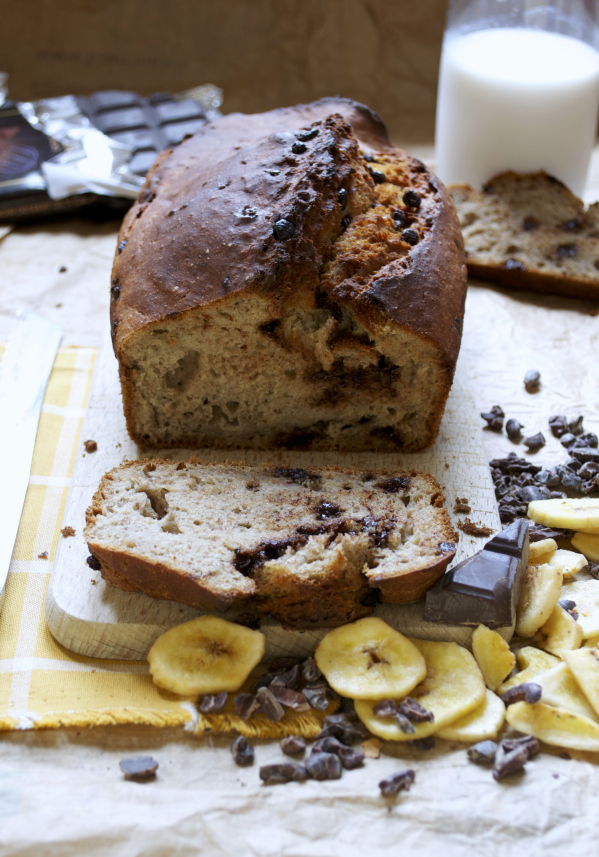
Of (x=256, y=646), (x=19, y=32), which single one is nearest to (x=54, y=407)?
(x=256, y=646)

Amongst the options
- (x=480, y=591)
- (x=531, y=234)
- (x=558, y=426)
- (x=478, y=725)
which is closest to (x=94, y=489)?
(x=480, y=591)

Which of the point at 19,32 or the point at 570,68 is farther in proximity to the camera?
the point at 19,32

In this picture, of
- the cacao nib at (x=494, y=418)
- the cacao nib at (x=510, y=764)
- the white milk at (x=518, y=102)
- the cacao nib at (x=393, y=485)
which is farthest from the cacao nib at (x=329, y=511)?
the white milk at (x=518, y=102)

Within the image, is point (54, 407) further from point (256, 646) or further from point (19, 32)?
point (19, 32)

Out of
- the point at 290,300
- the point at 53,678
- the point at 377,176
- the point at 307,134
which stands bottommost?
the point at 53,678

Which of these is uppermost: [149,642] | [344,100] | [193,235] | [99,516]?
[344,100]

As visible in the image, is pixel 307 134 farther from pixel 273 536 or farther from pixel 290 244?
pixel 273 536
